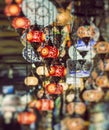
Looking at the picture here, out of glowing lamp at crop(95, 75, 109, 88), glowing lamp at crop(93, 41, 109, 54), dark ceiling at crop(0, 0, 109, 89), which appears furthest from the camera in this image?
glowing lamp at crop(95, 75, 109, 88)

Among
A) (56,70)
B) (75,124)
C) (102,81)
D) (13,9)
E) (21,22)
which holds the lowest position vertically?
(75,124)

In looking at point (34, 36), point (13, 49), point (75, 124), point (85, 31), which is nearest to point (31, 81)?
point (13, 49)

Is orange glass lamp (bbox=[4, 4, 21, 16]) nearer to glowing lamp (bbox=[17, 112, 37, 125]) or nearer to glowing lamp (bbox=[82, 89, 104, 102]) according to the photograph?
glowing lamp (bbox=[17, 112, 37, 125])

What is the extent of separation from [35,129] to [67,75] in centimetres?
84

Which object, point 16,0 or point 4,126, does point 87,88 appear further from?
point 16,0

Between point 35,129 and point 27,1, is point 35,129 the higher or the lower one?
the lower one

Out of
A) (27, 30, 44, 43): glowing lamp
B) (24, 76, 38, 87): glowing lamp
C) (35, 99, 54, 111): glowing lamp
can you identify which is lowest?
(35, 99, 54, 111): glowing lamp

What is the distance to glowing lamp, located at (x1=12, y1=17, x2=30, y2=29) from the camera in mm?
3758

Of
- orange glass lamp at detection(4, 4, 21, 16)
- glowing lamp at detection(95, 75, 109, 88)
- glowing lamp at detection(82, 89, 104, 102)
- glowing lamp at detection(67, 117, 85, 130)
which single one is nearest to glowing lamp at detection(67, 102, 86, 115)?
glowing lamp at detection(82, 89, 104, 102)

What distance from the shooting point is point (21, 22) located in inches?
148

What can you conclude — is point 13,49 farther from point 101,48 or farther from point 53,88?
point 101,48

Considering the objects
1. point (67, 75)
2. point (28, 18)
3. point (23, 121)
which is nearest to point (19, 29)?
point (28, 18)

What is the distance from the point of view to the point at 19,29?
3.83 meters

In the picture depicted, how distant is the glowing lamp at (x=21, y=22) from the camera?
3.76 metres
